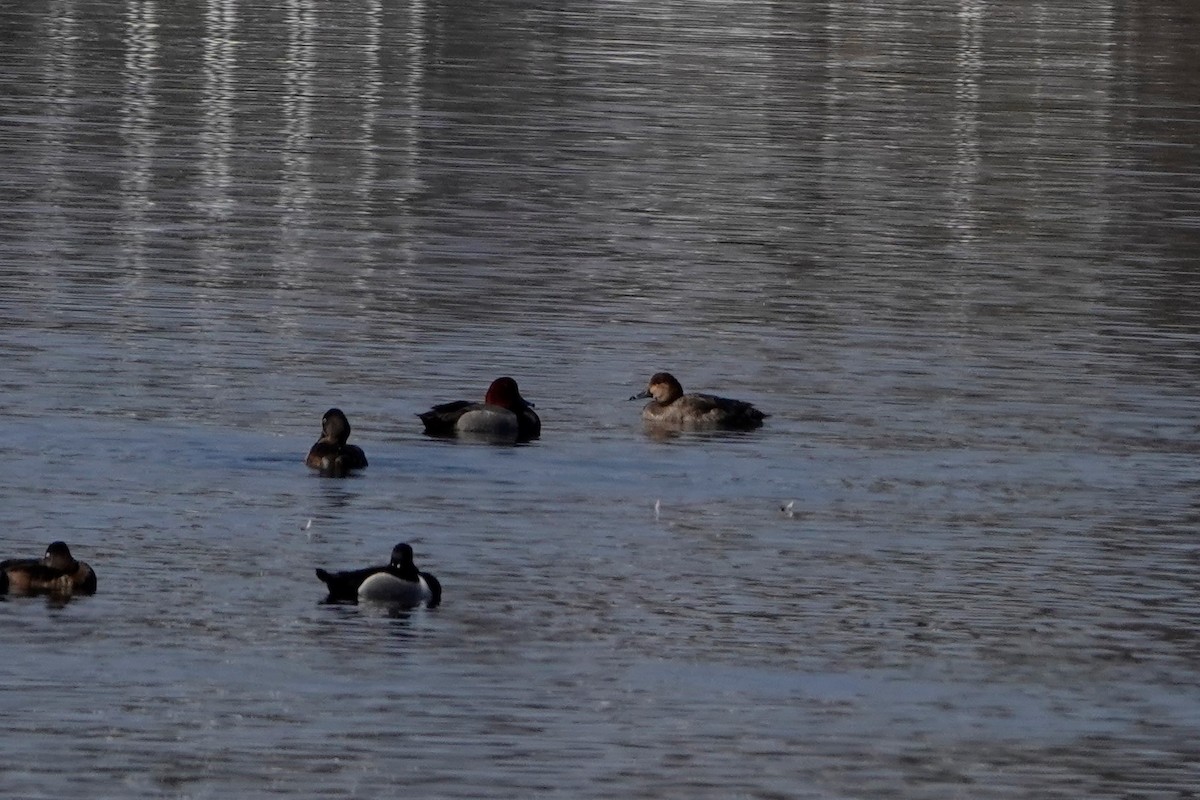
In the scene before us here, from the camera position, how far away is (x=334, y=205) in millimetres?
36875

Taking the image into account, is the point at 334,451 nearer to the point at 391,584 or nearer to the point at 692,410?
the point at 692,410

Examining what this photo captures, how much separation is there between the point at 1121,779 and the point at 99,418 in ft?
33.3

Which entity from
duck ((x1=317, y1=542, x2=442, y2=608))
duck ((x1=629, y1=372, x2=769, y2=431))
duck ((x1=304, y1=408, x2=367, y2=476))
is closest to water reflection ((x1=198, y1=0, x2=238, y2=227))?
duck ((x1=629, y1=372, x2=769, y2=431))

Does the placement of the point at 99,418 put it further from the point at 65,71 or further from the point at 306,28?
the point at 306,28

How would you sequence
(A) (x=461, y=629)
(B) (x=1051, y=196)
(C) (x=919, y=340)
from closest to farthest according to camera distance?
(A) (x=461, y=629)
(C) (x=919, y=340)
(B) (x=1051, y=196)

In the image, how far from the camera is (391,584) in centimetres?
1656

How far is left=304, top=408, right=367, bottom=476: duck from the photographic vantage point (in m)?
20.2

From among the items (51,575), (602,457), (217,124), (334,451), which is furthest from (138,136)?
(51,575)

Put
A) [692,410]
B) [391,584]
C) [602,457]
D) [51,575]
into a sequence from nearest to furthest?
[51,575] < [391,584] < [602,457] < [692,410]

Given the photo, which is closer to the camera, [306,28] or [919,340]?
[919,340]

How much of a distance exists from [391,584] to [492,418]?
5.35m

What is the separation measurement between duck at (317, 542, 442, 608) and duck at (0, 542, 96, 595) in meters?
1.33

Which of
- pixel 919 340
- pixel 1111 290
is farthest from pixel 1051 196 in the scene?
pixel 919 340

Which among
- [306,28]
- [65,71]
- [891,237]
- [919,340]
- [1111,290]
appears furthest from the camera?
[306,28]
